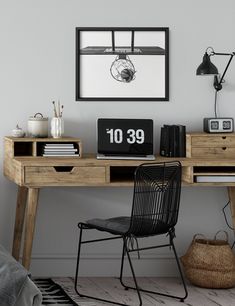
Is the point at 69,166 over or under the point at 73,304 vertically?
over

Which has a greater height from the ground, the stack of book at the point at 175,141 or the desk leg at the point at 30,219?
the stack of book at the point at 175,141

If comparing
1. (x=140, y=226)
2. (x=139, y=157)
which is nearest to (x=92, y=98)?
(x=139, y=157)

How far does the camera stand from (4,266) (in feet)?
10.7

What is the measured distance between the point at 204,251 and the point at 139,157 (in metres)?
0.74

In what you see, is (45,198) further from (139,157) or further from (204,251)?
(204,251)

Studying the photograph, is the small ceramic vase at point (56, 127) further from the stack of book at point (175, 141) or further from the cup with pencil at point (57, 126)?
the stack of book at point (175, 141)

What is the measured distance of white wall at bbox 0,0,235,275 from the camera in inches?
205

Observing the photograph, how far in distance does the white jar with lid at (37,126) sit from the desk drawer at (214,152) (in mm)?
984

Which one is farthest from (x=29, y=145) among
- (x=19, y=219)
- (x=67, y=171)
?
(x=19, y=219)

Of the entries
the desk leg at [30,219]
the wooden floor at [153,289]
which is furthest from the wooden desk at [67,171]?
the wooden floor at [153,289]

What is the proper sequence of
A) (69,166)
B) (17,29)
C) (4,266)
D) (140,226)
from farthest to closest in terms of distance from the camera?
(17,29) < (69,166) < (140,226) < (4,266)

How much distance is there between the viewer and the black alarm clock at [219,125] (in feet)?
16.6

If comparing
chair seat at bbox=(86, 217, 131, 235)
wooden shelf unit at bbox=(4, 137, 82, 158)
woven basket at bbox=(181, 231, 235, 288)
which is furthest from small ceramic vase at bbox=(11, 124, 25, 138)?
woven basket at bbox=(181, 231, 235, 288)

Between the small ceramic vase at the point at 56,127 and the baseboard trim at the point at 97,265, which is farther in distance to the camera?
the baseboard trim at the point at 97,265
